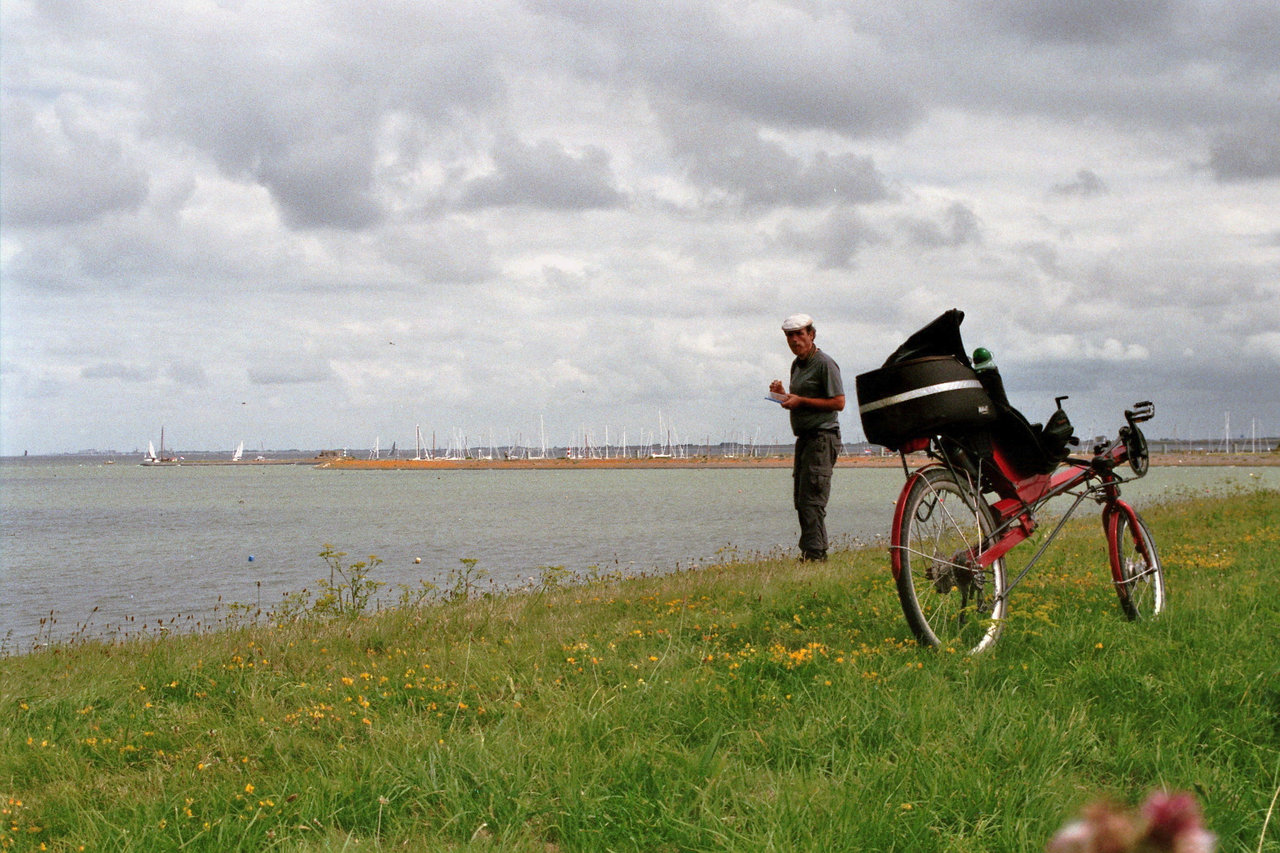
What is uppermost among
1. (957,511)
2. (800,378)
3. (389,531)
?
(800,378)

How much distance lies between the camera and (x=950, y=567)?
578cm

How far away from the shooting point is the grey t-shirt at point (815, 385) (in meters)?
9.99

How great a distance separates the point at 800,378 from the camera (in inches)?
398

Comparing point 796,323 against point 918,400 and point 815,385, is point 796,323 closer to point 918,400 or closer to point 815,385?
point 815,385

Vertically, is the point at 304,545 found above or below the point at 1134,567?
below

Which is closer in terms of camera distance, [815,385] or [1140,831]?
[1140,831]

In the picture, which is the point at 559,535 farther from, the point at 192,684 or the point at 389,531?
the point at 192,684

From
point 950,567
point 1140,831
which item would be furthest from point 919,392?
point 1140,831

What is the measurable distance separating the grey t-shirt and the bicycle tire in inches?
138

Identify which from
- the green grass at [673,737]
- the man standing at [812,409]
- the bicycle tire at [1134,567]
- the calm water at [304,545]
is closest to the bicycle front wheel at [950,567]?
the green grass at [673,737]

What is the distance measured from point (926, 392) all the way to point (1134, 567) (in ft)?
7.62

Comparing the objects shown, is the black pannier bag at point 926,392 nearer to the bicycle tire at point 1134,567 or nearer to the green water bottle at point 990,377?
the green water bottle at point 990,377

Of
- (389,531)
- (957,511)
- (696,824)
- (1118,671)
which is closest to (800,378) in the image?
(957,511)

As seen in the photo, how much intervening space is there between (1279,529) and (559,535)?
22331mm
